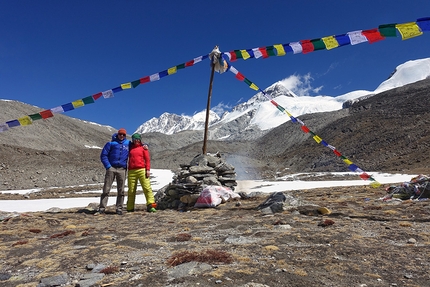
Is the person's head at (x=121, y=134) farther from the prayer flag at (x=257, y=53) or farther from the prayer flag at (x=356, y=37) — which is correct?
the prayer flag at (x=356, y=37)

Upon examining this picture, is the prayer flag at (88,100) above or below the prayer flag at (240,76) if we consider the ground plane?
below

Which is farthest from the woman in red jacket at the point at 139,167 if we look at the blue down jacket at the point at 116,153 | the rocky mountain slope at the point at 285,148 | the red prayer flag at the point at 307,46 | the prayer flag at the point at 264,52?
the rocky mountain slope at the point at 285,148

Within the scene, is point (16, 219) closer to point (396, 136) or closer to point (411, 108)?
point (396, 136)

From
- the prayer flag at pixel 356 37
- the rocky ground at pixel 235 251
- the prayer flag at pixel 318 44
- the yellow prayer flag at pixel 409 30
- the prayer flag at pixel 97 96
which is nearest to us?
the rocky ground at pixel 235 251

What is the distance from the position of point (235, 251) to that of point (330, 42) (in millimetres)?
7622

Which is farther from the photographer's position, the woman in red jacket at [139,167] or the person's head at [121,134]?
the person's head at [121,134]

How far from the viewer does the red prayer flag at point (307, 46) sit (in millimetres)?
9778

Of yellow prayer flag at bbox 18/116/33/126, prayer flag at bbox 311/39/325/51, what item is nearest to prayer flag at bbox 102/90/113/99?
yellow prayer flag at bbox 18/116/33/126

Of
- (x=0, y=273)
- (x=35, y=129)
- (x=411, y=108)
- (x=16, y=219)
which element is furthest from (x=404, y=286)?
(x=35, y=129)

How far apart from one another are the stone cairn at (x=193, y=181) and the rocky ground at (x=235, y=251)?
133 inches

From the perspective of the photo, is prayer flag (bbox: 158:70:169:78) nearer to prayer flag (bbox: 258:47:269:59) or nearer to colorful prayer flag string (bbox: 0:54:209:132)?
colorful prayer flag string (bbox: 0:54:209:132)

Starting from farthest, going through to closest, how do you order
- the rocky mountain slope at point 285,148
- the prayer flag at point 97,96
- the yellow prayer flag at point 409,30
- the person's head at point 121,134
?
the rocky mountain slope at point 285,148
the prayer flag at point 97,96
the person's head at point 121,134
the yellow prayer flag at point 409,30

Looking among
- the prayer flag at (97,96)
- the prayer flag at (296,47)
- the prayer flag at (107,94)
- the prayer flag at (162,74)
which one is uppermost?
the prayer flag at (162,74)

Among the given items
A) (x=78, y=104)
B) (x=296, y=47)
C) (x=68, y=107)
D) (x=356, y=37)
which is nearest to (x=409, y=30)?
(x=356, y=37)
